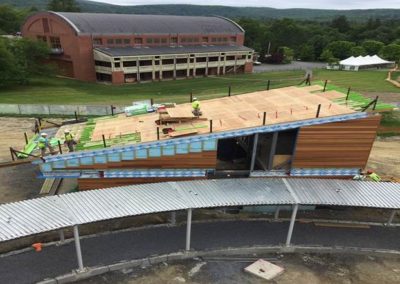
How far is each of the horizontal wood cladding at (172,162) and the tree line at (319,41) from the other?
91.8m

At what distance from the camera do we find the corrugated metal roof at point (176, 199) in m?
14.9

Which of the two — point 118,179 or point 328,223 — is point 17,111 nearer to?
point 118,179

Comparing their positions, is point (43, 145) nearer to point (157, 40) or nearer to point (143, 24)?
point (157, 40)

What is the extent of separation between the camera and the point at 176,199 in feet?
55.5

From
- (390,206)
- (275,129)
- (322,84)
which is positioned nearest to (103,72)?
(322,84)

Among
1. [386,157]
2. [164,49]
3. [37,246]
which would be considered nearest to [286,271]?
[37,246]

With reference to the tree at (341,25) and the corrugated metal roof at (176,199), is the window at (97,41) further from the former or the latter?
the tree at (341,25)

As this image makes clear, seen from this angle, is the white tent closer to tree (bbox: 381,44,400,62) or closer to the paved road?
tree (bbox: 381,44,400,62)

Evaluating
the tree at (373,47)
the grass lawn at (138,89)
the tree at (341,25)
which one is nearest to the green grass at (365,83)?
the grass lawn at (138,89)

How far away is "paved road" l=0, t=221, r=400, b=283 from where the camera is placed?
15.5 m

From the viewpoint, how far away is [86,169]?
19062 millimetres

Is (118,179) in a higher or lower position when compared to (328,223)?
higher

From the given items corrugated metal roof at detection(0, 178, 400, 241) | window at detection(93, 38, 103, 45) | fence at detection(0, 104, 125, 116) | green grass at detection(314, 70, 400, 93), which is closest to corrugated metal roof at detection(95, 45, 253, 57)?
window at detection(93, 38, 103, 45)

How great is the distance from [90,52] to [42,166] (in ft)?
164
